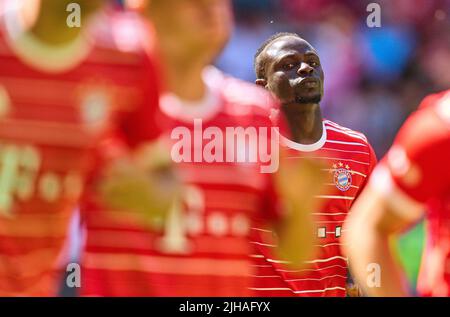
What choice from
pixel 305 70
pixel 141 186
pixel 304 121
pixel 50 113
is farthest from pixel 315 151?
pixel 50 113

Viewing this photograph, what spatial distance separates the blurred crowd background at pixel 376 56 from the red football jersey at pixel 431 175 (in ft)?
0.67

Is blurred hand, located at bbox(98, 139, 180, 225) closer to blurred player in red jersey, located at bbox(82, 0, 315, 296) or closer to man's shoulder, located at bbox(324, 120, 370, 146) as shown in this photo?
blurred player in red jersey, located at bbox(82, 0, 315, 296)

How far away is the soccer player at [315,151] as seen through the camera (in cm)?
214

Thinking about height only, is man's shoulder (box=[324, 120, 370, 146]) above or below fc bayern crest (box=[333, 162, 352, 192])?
above

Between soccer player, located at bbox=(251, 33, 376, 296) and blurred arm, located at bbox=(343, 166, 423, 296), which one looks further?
soccer player, located at bbox=(251, 33, 376, 296)

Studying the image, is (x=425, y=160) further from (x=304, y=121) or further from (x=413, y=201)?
(x=304, y=121)

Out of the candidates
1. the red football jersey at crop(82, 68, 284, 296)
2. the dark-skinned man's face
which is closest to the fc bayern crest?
the dark-skinned man's face

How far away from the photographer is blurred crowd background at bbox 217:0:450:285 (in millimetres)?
2123

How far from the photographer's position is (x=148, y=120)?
182 cm

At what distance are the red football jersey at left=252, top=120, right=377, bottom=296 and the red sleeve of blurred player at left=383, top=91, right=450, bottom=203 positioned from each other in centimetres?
A: 35

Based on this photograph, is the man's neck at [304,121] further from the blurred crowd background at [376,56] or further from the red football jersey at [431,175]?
the red football jersey at [431,175]

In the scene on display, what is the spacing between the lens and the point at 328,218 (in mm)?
2158

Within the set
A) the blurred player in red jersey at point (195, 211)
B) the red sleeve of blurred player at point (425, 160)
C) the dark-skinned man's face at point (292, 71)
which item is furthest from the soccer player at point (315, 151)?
the red sleeve of blurred player at point (425, 160)
